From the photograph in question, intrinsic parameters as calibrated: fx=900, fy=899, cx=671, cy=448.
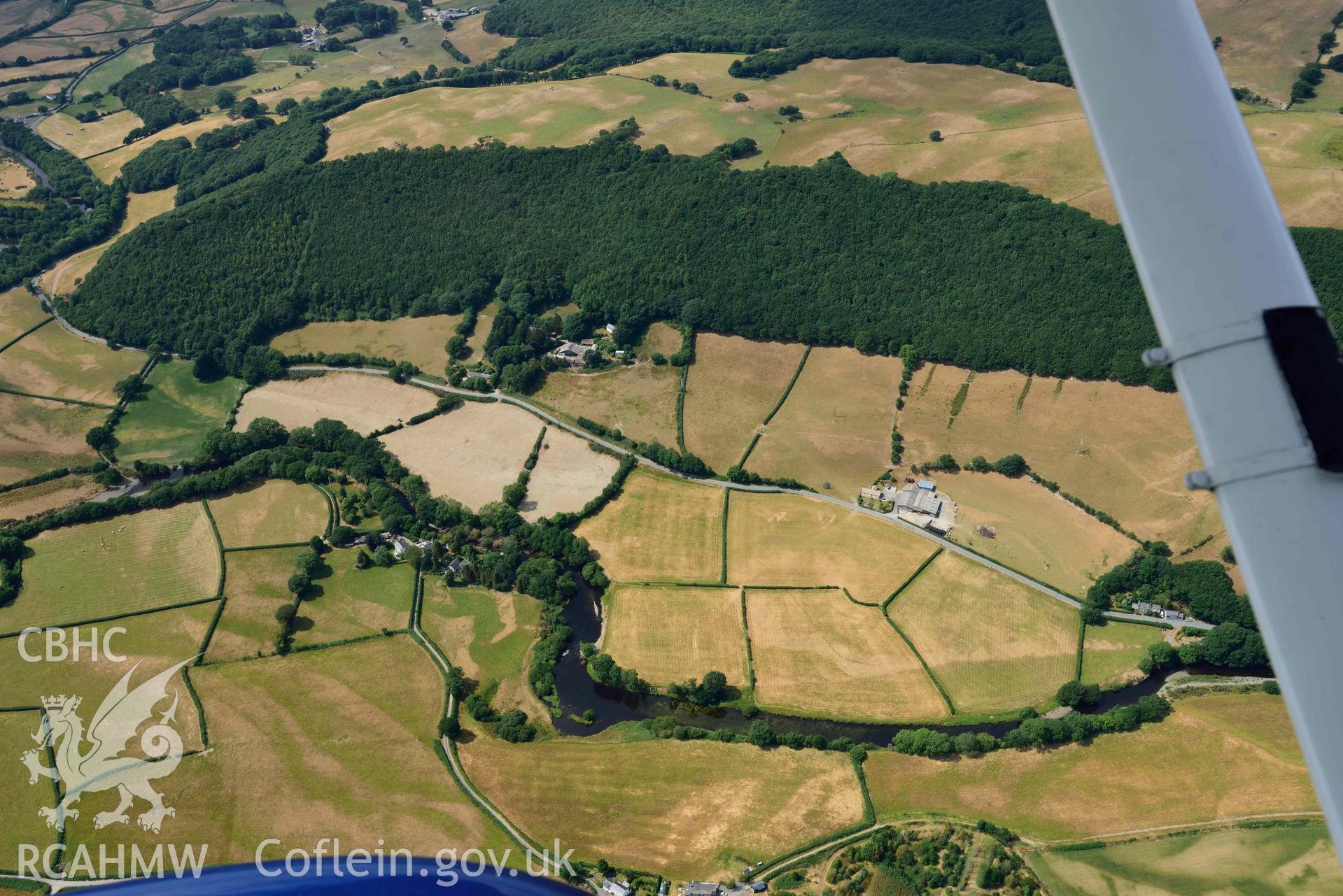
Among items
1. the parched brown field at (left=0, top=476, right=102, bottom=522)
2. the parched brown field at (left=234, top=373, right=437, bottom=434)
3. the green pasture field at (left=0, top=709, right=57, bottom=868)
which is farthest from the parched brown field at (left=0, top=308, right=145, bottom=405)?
the green pasture field at (left=0, top=709, right=57, bottom=868)

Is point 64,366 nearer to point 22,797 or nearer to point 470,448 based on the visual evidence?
point 470,448

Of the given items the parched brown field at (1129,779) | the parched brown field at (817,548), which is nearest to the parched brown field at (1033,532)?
the parched brown field at (817,548)

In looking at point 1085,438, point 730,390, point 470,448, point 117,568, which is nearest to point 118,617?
point 117,568

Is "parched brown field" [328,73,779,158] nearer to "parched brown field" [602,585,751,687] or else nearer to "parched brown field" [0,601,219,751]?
"parched brown field" [602,585,751,687]

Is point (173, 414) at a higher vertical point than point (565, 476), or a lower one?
higher

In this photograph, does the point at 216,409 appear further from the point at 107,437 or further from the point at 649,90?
the point at 649,90

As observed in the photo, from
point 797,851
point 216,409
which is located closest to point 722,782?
point 797,851
